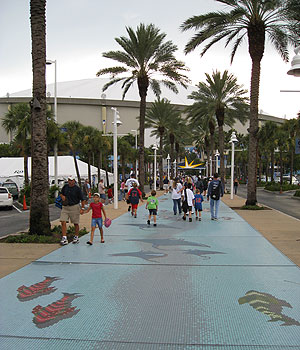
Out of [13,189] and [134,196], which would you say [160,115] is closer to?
[13,189]

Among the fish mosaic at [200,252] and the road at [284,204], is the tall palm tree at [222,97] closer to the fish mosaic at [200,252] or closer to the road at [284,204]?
the road at [284,204]

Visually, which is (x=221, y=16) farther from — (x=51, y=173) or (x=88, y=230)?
(x=51, y=173)

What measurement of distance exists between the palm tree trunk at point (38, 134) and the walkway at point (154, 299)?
5.16 feet

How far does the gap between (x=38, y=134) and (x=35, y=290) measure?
5.42m

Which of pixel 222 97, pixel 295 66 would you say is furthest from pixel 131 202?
pixel 222 97

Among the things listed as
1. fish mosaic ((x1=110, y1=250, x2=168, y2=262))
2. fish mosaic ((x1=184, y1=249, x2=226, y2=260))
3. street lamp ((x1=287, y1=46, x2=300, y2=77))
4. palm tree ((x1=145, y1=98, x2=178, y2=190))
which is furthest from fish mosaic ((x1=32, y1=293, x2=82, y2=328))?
palm tree ((x1=145, y1=98, x2=178, y2=190))

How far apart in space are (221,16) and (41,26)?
Result: 11.4 metres

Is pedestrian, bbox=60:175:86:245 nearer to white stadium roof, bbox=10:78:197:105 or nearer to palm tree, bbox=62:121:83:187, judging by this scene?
palm tree, bbox=62:121:83:187

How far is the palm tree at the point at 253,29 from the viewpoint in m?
18.1

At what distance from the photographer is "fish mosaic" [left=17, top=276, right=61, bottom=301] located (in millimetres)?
5402

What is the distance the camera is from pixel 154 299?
5.24 meters

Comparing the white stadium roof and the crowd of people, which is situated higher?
the white stadium roof

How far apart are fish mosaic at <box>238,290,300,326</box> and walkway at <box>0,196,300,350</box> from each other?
12mm

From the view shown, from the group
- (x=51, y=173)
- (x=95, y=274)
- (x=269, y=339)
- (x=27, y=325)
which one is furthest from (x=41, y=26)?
(x=51, y=173)
